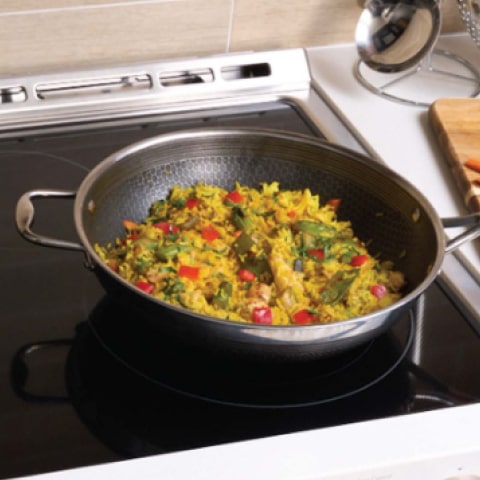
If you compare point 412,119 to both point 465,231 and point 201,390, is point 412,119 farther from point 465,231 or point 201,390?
point 201,390

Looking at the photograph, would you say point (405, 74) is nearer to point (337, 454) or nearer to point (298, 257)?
point (298, 257)

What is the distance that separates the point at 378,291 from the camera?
2.98ft

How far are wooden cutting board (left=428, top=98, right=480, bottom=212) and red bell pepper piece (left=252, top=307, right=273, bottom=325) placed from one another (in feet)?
1.11

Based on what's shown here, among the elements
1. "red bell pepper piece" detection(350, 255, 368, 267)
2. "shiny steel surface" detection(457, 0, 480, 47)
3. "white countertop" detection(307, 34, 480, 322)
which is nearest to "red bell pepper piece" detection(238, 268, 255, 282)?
"red bell pepper piece" detection(350, 255, 368, 267)

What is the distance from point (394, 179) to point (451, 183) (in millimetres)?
176

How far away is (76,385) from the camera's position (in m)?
0.81

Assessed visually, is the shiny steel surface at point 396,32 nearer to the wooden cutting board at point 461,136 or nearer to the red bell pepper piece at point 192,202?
the wooden cutting board at point 461,136

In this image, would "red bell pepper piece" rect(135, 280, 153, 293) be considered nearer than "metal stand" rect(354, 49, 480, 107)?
Yes

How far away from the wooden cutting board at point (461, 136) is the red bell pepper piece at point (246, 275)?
31 cm

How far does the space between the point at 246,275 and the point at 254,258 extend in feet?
0.09

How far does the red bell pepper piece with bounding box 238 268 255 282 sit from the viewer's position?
905mm

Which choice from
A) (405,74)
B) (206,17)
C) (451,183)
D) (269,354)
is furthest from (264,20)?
(269,354)

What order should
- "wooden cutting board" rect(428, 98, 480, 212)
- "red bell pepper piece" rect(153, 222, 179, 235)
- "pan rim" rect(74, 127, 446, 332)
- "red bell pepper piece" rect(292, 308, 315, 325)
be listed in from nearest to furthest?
1. "pan rim" rect(74, 127, 446, 332)
2. "red bell pepper piece" rect(292, 308, 315, 325)
3. "red bell pepper piece" rect(153, 222, 179, 235)
4. "wooden cutting board" rect(428, 98, 480, 212)

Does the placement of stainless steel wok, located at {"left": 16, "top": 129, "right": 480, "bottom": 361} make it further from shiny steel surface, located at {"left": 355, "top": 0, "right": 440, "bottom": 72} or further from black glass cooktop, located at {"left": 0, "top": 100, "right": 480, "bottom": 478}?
shiny steel surface, located at {"left": 355, "top": 0, "right": 440, "bottom": 72}
